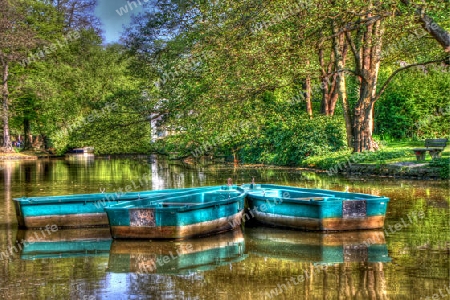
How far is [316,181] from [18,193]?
10918 millimetres

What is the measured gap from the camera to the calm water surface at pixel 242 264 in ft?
23.5

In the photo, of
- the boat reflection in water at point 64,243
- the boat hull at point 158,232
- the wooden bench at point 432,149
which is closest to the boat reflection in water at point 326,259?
the boat hull at point 158,232

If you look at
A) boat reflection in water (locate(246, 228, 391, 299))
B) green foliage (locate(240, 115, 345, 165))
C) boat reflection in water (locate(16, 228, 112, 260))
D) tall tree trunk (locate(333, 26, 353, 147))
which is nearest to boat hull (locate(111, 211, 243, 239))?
boat reflection in water (locate(16, 228, 112, 260))

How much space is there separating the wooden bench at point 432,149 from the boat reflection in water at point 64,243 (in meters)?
14.5

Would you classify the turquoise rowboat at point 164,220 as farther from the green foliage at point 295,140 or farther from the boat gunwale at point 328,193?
the green foliage at point 295,140

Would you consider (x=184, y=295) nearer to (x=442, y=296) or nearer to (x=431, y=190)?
(x=442, y=296)

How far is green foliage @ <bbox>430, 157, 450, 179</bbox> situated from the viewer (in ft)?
67.0

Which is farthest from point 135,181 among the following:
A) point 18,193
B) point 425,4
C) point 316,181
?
point 425,4

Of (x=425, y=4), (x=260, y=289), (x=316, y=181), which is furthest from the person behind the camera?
(x=316, y=181)

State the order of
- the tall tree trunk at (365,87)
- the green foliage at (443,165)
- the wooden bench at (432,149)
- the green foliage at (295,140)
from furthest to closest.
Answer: the green foliage at (295,140) → the tall tree trunk at (365,87) → the wooden bench at (432,149) → the green foliage at (443,165)

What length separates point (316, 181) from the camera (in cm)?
2173

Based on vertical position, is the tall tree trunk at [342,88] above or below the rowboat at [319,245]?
above

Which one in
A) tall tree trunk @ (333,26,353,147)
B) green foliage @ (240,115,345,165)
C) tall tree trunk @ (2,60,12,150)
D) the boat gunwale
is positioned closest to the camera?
the boat gunwale

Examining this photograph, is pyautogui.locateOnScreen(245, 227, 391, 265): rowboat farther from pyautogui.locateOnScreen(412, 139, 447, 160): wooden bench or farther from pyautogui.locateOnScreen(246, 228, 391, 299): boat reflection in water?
pyautogui.locateOnScreen(412, 139, 447, 160): wooden bench
